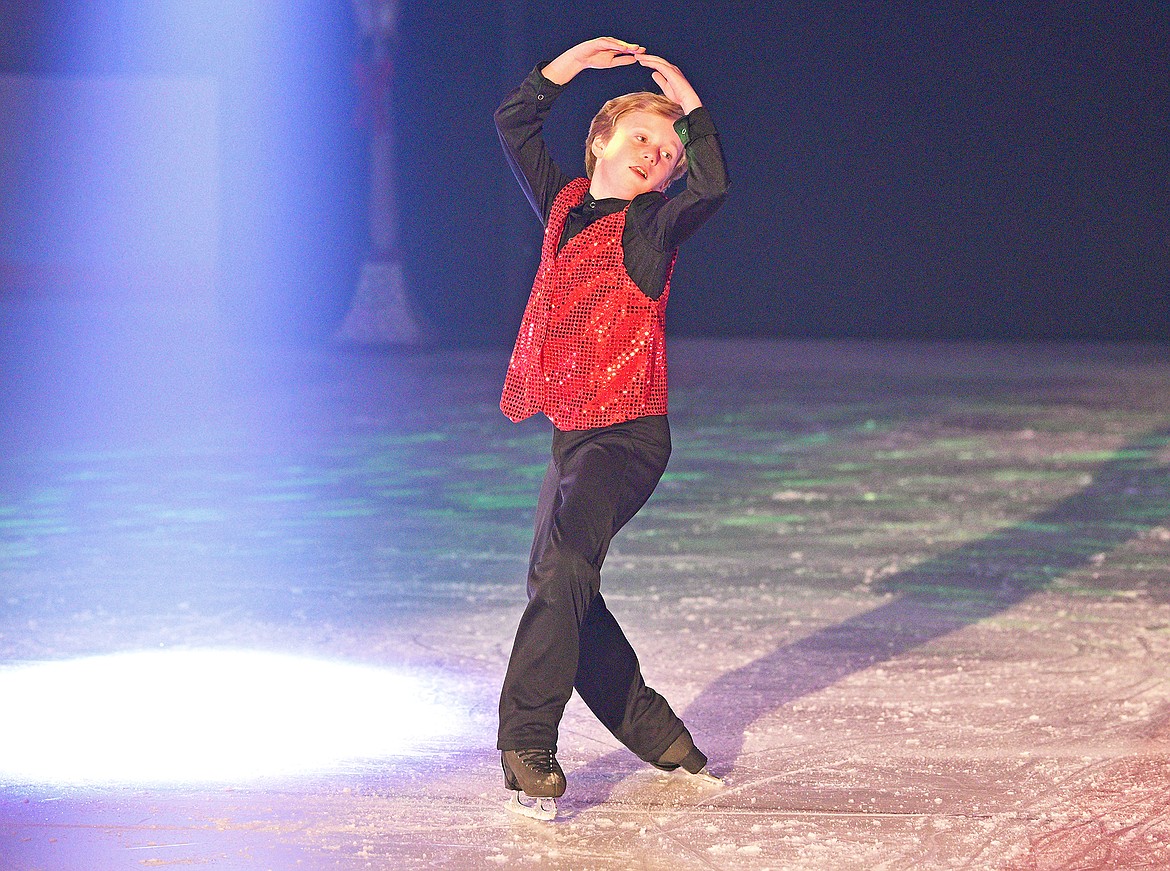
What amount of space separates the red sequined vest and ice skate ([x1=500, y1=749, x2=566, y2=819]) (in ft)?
1.96

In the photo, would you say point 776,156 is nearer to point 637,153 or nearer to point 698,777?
point 637,153

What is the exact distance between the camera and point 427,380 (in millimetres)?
12492

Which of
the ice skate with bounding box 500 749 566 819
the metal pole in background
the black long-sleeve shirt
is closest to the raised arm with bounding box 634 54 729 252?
the black long-sleeve shirt

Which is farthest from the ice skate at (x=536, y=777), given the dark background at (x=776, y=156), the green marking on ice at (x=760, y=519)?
the dark background at (x=776, y=156)

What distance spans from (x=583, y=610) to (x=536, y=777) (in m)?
0.30

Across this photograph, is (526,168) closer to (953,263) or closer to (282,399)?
(282,399)

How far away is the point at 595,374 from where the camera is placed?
9.77ft

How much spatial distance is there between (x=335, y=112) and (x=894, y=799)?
16.2m

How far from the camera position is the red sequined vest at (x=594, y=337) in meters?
2.97

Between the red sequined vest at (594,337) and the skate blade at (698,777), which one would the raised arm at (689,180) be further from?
the skate blade at (698,777)

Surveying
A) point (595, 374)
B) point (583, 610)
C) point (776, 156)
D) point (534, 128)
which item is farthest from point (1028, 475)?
point (776, 156)

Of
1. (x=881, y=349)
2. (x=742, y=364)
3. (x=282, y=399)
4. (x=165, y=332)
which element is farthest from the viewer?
(x=165, y=332)

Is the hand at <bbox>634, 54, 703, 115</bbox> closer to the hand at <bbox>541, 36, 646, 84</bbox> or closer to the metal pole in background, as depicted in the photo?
the hand at <bbox>541, 36, 646, 84</bbox>

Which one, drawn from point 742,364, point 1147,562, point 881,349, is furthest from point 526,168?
point 881,349
